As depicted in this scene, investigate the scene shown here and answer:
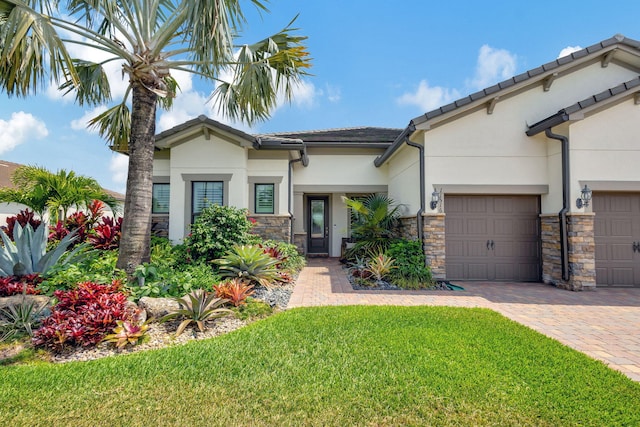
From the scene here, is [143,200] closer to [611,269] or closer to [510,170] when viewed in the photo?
[510,170]

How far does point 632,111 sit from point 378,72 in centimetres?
730

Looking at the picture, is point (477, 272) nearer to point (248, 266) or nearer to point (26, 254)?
point (248, 266)

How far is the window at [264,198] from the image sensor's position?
10.3 m

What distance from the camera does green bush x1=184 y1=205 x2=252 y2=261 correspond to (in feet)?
25.4

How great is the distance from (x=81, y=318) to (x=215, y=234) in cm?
410

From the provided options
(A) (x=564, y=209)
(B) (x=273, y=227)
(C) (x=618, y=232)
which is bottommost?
(C) (x=618, y=232)

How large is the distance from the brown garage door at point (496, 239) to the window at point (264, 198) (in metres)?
5.73

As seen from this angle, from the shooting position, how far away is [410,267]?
788 centimetres

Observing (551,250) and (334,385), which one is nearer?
(334,385)

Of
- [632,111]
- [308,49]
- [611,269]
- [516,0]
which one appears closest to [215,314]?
[308,49]

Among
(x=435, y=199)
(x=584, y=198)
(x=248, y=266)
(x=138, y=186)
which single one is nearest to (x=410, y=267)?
(x=435, y=199)

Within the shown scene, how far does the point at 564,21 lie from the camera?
8531 mm

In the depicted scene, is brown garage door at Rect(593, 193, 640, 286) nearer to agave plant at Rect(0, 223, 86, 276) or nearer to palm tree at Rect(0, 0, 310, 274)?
palm tree at Rect(0, 0, 310, 274)

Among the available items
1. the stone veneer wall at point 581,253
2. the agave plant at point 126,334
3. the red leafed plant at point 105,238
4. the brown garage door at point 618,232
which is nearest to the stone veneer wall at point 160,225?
the red leafed plant at point 105,238
